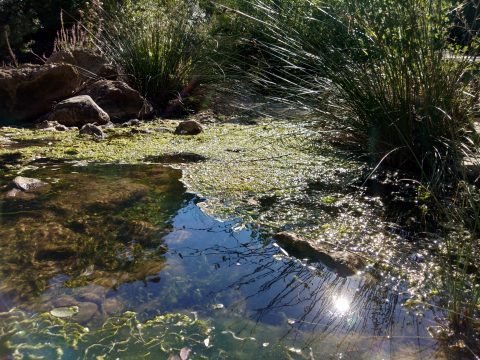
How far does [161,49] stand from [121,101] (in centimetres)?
72

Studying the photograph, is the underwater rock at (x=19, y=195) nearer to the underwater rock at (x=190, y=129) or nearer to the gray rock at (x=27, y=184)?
the gray rock at (x=27, y=184)

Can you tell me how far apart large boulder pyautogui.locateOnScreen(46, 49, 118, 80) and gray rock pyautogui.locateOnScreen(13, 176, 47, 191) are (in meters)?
3.40

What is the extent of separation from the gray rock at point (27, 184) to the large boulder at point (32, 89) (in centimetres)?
290

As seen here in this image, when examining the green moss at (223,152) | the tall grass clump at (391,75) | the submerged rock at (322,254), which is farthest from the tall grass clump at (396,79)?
the submerged rock at (322,254)

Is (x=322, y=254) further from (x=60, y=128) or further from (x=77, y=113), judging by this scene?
(x=77, y=113)

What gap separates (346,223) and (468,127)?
3.38 ft

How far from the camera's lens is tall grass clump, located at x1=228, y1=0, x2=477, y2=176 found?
A: 117 inches

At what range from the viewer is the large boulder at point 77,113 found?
5.61 m

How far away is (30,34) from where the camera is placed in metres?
8.77

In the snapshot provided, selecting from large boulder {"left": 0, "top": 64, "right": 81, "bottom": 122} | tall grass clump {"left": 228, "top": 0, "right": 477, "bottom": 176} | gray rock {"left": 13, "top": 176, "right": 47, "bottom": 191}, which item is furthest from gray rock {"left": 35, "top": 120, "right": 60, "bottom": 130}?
tall grass clump {"left": 228, "top": 0, "right": 477, "bottom": 176}

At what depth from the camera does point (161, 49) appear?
620cm

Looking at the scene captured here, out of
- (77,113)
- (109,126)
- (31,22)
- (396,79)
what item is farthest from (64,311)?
(31,22)

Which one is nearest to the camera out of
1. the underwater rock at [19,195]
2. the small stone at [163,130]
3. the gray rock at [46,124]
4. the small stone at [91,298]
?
the small stone at [91,298]

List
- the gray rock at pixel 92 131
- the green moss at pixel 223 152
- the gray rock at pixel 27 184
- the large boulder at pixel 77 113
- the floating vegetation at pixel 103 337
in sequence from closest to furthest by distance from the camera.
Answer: the floating vegetation at pixel 103 337, the gray rock at pixel 27 184, the green moss at pixel 223 152, the gray rock at pixel 92 131, the large boulder at pixel 77 113
